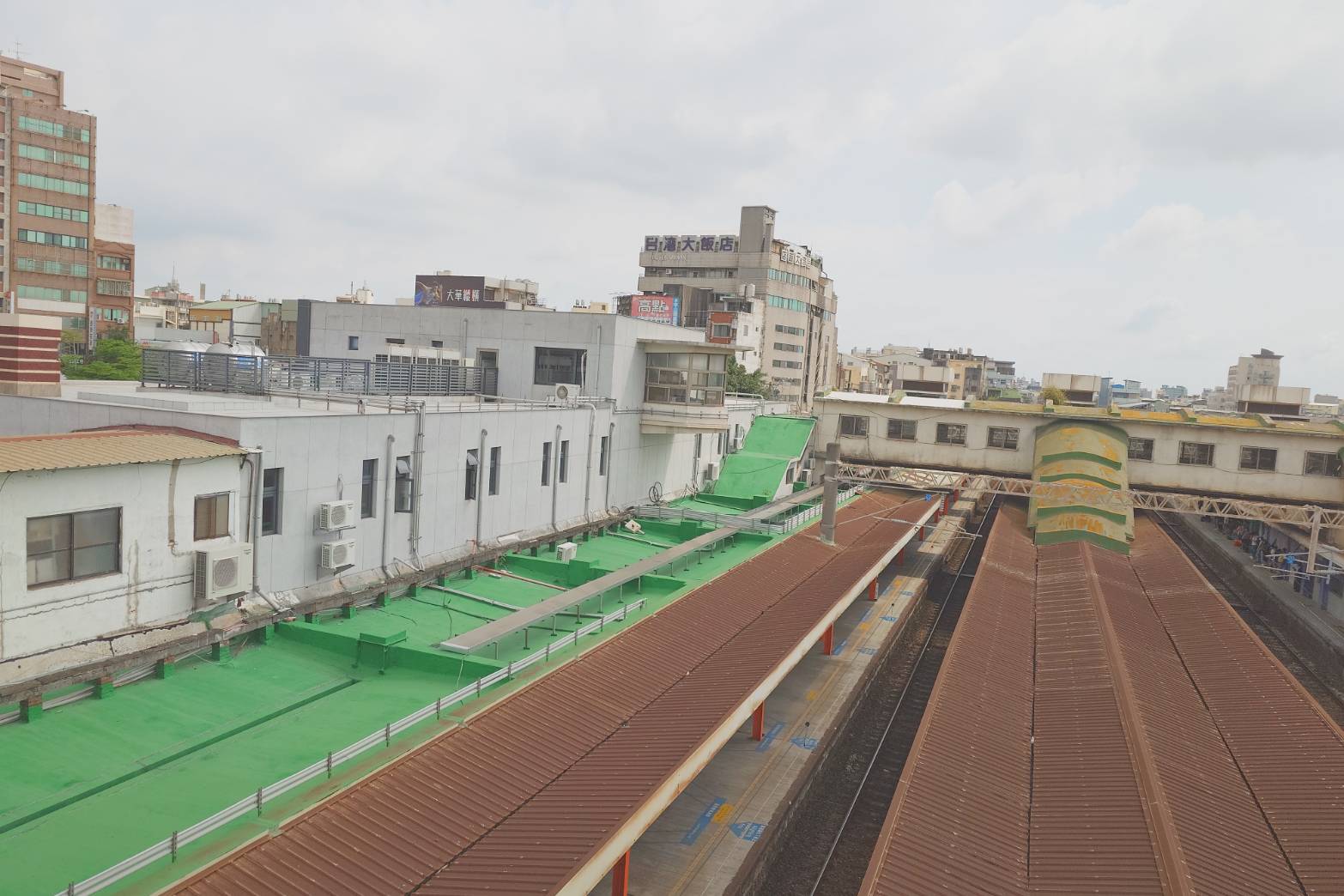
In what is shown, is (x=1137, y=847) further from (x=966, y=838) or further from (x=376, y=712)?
(x=376, y=712)

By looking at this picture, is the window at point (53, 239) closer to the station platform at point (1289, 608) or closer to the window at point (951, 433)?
the window at point (951, 433)

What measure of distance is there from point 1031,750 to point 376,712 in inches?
441

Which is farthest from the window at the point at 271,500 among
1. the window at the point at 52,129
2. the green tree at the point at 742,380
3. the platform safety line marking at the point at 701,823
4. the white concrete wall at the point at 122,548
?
the window at the point at 52,129

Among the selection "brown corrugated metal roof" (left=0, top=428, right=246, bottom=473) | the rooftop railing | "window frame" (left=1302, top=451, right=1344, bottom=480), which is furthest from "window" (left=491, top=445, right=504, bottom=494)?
"window frame" (left=1302, top=451, right=1344, bottom=480)

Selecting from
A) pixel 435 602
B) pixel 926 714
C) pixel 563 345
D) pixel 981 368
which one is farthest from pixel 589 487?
pixel 981 368

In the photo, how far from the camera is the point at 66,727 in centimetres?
1285

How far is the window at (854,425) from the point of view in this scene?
43.1 meters

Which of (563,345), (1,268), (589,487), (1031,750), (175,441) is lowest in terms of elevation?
(1031,750)

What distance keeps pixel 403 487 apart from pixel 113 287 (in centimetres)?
8186

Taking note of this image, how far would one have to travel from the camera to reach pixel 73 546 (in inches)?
A: 565

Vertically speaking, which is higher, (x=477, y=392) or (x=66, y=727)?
(x=477, y=392)

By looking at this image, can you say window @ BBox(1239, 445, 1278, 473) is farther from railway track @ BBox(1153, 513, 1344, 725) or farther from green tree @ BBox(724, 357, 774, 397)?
green tree @ BBox(724, 357, 774, 397)

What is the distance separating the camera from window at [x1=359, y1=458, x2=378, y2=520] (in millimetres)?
20906

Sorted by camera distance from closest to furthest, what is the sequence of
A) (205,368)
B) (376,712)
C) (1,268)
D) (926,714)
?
(376,712), (926,714), (205,368), (1,268)
